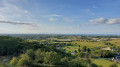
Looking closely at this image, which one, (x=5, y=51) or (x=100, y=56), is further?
(x=100, y=56)

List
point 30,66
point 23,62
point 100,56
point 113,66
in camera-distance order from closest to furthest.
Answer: point 30,66 → point 23,62 → point 113,66 → point 100,56

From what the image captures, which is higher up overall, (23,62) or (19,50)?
(23,62)

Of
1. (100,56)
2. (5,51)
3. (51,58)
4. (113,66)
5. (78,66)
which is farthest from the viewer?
(100,56)

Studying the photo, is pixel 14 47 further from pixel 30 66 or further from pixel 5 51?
pixel 30 66

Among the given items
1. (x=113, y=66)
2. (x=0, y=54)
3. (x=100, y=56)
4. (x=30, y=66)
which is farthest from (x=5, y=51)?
(x=100, y=56)

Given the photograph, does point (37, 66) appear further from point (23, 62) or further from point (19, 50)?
point (19, 50)

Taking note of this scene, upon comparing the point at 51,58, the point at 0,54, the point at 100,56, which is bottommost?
the point at 100,56

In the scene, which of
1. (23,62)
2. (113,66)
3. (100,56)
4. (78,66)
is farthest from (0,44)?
(100,56)

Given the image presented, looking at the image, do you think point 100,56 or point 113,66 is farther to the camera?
point 100,56

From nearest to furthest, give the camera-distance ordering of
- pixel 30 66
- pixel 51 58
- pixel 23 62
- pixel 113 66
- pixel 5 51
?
1. pixel 30 66
2. pixel 23 62
3. pixel 51 58
4. pixel 113 66
5. pixel 5 51
